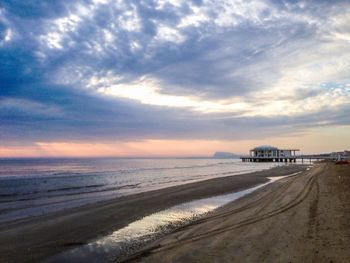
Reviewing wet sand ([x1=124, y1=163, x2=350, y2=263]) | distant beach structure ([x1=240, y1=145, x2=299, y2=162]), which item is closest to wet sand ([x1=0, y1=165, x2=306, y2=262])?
wet sand ([x1=124, y1=163, x2=350, y2=263])

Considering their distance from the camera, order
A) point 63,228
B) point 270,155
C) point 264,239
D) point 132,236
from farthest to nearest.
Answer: point 270,155 → point 63,228 → point 132,236 → point 264,239

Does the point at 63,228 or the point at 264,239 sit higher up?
the point at 264,239

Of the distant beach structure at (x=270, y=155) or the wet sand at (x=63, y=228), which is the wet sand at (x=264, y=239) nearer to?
the wet sand at (x=63, y=228)

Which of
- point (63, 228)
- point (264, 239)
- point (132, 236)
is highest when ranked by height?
point (264, 239)

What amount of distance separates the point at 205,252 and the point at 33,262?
16.7 feet

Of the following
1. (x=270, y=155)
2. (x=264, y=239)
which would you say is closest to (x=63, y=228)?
(x=264, y=239)

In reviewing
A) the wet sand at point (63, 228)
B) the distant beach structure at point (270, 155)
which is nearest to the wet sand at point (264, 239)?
the wet sand at point (63, 228)

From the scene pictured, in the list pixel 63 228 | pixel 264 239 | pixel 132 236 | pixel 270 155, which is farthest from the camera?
pixel 270 155

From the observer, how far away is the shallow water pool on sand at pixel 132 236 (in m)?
10.0

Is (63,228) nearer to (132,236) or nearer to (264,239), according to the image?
(132,236)

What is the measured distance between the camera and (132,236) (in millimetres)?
12352

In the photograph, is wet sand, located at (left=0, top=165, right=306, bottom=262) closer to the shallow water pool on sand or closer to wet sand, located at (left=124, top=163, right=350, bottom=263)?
the shallow water pool on sand

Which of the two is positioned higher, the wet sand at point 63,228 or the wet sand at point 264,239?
the wet sand at point 264,239

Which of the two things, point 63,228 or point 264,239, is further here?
point 63,228
